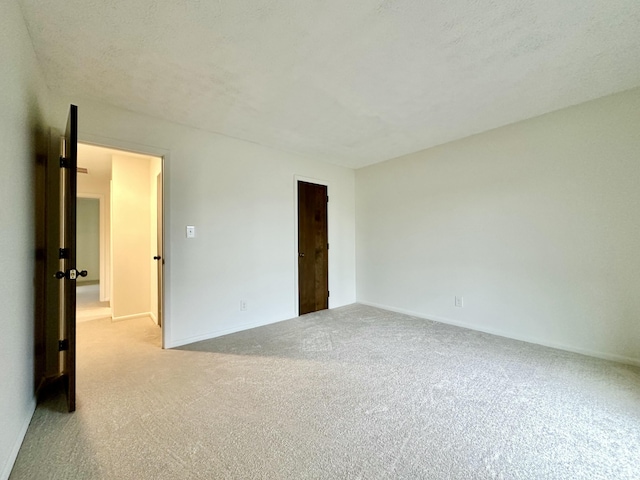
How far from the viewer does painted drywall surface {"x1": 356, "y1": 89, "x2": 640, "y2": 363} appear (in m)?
2.50

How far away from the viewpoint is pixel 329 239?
4574 millimetres

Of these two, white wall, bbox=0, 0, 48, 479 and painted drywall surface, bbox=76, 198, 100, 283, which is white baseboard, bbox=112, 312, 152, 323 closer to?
white wall, bbox=0, 0, 48, 479

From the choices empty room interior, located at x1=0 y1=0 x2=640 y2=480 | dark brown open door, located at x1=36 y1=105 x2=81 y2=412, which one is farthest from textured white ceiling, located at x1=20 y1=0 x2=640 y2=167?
dark brown open door, located at x1=36 y1=105 x2=81 y2=412

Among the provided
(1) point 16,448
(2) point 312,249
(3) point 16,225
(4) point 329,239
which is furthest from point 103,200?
(1) point 16,448

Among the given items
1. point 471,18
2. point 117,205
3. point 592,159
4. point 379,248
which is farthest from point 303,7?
point 117,205

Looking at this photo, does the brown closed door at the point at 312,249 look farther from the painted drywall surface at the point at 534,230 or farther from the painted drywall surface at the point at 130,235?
the painted drywall surface at the point at 130,235

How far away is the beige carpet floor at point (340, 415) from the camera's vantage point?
1372 mm

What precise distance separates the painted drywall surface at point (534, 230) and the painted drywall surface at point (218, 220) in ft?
5.78

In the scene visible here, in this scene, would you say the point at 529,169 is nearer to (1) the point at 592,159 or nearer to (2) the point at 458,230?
(1) the point at 592,159

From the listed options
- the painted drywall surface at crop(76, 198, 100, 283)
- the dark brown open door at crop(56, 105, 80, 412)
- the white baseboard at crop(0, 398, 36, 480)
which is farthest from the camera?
the painted drywall surface at crop(76, 198, 100, 283)

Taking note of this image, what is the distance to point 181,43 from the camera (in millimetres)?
1792

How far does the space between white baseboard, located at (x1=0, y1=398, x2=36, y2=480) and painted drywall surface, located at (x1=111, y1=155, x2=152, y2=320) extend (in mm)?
2457

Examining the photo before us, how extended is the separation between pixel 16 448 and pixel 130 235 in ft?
10.3

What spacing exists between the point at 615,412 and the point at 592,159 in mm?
2179
